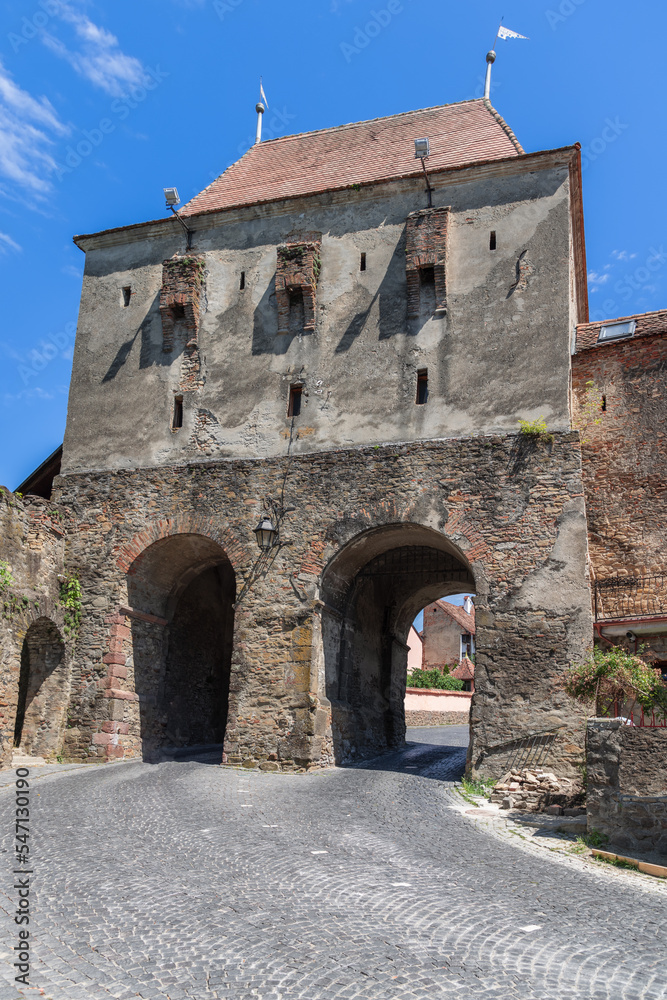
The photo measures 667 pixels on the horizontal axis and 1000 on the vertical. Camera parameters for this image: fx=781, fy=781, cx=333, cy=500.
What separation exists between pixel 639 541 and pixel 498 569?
2.40 metres

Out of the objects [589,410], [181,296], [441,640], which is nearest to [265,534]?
[181,296]

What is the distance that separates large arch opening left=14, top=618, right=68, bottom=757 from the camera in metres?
12.7

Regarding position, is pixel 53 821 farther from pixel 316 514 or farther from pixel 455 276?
pixel 455 276

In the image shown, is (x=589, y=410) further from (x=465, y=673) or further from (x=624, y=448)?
(x=465, y=673)

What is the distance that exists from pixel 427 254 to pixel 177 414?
5277 mm

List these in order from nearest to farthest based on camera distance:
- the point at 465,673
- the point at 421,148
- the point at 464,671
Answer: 1. the point at 421,148
2. the point at 465,673
3. the point at 464,671

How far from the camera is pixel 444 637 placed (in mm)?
43219

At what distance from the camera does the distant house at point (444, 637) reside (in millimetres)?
42812

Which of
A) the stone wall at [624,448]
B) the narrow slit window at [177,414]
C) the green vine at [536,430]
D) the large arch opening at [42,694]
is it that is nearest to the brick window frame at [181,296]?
the narrow slit window at [177,414]

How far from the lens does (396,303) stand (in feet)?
44.8

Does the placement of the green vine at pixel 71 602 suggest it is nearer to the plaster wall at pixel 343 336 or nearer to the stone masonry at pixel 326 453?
the stone masonry at pixel 326 453

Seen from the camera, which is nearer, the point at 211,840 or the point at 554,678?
the point at 211,840

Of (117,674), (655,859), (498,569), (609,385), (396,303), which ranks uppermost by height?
(396,303)

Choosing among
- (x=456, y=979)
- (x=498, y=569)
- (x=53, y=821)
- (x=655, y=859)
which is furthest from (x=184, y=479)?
(x=456, y=979)
